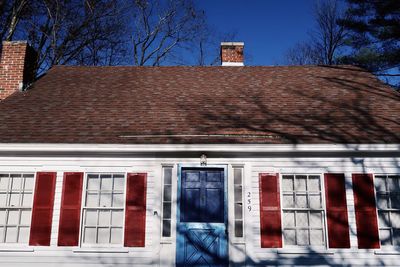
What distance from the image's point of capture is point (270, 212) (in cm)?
820

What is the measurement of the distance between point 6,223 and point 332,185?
22.6ft

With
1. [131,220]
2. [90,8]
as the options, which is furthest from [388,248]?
[90,8]

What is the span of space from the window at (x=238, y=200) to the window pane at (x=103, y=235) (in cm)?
267

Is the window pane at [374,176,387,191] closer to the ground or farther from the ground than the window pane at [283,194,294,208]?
farther from the ground

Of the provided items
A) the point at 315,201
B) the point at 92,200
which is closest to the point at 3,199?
the point at 92,200

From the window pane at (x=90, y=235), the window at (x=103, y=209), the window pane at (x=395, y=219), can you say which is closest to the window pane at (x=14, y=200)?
the window at (x=103, y=209)

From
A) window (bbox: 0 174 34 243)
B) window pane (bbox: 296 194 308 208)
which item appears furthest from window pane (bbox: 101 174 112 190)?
window pane (bbox: 296 194 308 208)

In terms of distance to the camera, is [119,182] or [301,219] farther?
[119,182]

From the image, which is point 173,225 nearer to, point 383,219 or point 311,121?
point 311,121

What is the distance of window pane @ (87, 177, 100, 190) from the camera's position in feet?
27.7

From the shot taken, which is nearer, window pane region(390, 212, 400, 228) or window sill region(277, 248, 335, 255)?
window sill region(277, 248, 335, 255)

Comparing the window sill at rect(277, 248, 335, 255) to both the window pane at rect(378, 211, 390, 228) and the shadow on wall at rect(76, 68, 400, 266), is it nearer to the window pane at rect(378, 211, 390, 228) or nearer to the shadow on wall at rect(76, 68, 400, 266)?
the shadow on wall at rect(76, 68, 400, 266)

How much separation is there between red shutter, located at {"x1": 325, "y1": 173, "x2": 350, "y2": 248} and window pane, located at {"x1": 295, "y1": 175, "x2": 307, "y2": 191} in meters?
0.45

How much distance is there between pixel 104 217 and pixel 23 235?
1704 mm
